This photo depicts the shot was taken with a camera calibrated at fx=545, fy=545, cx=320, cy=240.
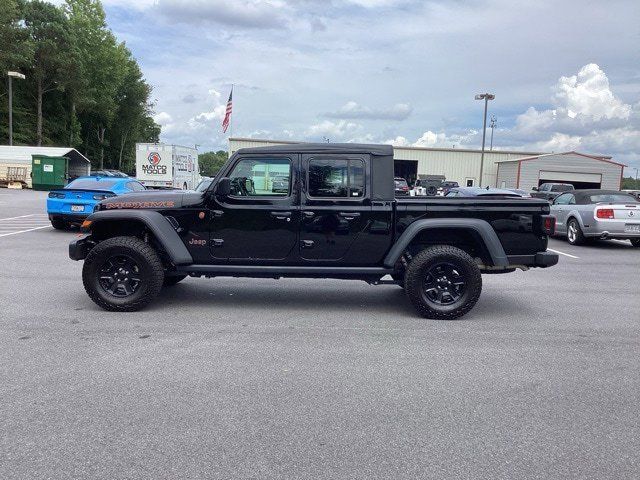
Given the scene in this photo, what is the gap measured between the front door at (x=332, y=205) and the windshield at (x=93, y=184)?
9225 mm

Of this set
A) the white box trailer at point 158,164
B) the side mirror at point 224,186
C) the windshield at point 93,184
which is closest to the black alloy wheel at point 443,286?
the side mirror at point 224,186

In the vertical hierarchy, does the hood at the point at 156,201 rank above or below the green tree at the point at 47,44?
below

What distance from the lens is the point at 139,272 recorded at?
6.27 meters

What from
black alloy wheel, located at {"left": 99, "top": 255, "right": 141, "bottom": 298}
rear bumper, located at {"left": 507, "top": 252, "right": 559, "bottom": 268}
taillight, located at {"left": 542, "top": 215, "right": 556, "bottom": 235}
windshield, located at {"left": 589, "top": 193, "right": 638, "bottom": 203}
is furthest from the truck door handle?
windshield, located at {"left": 589, "top": 193, "right": 638, "bottom": 203}

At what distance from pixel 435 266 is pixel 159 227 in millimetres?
3195

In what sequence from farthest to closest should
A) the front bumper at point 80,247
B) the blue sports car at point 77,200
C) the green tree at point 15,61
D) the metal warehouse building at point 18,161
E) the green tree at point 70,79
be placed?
the green tree at point 70,79
the green tree at point 15,61
the metal warehouse building at point 18,161
the blue sports car at point 77,200
the front bumper at point 80,247

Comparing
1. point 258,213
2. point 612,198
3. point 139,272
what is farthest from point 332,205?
point 612,198

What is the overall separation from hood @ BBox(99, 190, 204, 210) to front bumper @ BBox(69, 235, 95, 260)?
457 millimetres

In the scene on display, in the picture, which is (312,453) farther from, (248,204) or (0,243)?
(0,243)

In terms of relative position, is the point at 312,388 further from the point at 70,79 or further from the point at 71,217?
the point at 70,79

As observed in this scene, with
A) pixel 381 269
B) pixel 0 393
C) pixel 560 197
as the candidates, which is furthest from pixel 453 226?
pixel 560 197

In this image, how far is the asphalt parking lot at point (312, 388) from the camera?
10.3 ft

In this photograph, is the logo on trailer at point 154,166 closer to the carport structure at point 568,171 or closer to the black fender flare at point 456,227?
the black fender flare at point 456,227

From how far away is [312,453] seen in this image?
3.21 metres
